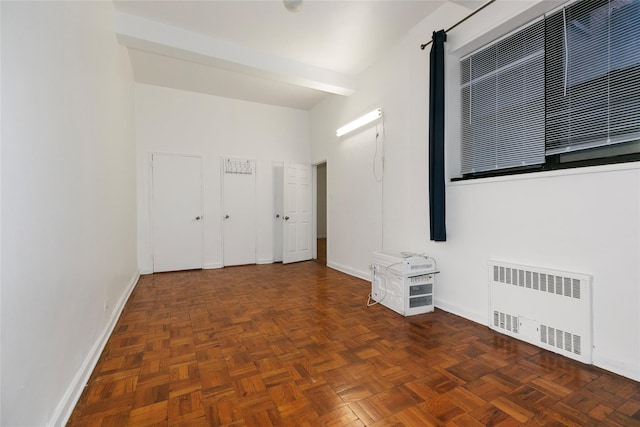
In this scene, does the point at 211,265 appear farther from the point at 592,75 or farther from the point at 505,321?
the point at 592,75

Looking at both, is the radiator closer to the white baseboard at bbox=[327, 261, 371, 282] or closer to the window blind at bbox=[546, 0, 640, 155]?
the window blind at bbox=[546, 0, 640, 155]

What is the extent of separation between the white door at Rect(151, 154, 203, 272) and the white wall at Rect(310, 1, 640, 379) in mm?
2572

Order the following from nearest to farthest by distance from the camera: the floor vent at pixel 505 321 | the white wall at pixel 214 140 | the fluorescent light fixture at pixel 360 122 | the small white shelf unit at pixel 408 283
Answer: the floor vent at pixel 505 321 → the small white shelf unit at pixel 408 283 → the fluorescent light fixture at pixel 360 122 → the white wall at pixel 214 140

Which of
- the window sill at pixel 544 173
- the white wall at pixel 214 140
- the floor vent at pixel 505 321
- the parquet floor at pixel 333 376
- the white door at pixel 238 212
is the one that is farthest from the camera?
the white door at pixel 238 212

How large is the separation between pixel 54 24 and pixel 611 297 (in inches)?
145

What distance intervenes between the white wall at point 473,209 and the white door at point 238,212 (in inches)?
69.1

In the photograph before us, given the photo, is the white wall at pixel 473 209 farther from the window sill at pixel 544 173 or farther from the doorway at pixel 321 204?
the doorway at pixel 321 204

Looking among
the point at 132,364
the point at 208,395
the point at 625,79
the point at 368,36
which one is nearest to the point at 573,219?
the point at 625,79

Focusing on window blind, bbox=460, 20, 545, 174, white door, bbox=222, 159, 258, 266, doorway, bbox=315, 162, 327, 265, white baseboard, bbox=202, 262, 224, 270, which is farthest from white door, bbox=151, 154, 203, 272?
window blind, bbox=460, 20, 545, 174

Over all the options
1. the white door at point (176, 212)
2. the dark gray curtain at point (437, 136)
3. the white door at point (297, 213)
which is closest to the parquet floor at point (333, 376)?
the dark gray curtain at point (437, 136)

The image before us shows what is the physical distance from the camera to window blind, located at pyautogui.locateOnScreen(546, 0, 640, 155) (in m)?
1.88

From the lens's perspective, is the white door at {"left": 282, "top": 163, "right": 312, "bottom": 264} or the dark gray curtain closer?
the dark gray curtain

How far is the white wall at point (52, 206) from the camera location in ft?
3.54

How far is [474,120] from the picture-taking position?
293 cm
